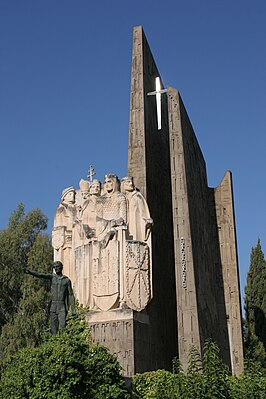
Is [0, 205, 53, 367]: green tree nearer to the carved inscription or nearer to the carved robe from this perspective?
the carved robe

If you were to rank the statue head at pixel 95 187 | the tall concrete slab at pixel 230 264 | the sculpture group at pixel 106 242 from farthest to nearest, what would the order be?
the tall concrete slab at pixel 230 264 → the statue head at pixel 95 187 → the sculpture group at pixel 106 242

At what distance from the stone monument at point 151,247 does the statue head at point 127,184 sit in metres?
0.02

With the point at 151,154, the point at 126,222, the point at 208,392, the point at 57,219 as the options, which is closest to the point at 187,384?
the point at 208,392

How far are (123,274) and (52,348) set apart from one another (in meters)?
4.03

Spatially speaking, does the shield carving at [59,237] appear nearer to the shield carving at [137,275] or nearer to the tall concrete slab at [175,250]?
the shield carving at [137,275]

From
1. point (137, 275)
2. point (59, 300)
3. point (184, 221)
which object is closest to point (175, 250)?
point (184, 221)

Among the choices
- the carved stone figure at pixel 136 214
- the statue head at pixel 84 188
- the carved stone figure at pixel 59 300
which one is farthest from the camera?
the statue head at pixel 84 188

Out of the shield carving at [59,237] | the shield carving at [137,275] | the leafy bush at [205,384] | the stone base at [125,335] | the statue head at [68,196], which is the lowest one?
the leafy bush at [205,384]

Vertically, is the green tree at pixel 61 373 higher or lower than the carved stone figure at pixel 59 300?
lower

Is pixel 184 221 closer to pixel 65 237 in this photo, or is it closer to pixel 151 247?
pixel 151 247

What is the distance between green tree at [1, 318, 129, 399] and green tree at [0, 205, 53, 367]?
33.6 feet

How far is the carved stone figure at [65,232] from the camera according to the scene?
12742mm

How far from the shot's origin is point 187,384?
887cm

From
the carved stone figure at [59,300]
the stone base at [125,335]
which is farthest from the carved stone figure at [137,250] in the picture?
the carved stone figure at [59,300]
